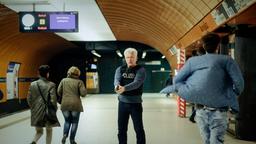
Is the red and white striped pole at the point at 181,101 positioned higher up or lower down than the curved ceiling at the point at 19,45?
lower down

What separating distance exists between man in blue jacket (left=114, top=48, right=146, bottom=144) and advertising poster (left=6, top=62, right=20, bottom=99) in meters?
12.6

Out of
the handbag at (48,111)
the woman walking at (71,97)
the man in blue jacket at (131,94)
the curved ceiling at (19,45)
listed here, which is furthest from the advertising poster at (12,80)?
the man in blue jacket at (131,94)

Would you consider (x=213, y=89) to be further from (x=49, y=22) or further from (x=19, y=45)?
(x=19, y=45)

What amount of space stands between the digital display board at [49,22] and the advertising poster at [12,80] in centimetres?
660

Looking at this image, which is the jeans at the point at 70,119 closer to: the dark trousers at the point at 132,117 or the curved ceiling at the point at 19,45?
the dark trousers at the point at 132,117

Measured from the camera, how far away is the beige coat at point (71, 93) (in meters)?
7.13

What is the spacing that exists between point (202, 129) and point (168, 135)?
16.8 feet

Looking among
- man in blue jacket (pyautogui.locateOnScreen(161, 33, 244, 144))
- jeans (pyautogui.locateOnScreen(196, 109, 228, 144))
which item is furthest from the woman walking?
jeans (pyautogui.locateOnScreen(196, 109, 228, 144))

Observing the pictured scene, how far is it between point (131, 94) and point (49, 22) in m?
6.35

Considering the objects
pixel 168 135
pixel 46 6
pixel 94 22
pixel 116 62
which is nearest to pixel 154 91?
pixel 116 62

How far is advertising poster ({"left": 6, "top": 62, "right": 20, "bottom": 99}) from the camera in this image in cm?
1711

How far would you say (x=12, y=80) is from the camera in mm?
17734

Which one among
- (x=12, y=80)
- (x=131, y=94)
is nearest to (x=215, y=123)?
(x=131, y=94)

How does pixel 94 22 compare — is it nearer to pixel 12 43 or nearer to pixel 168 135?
pixel 12 43
